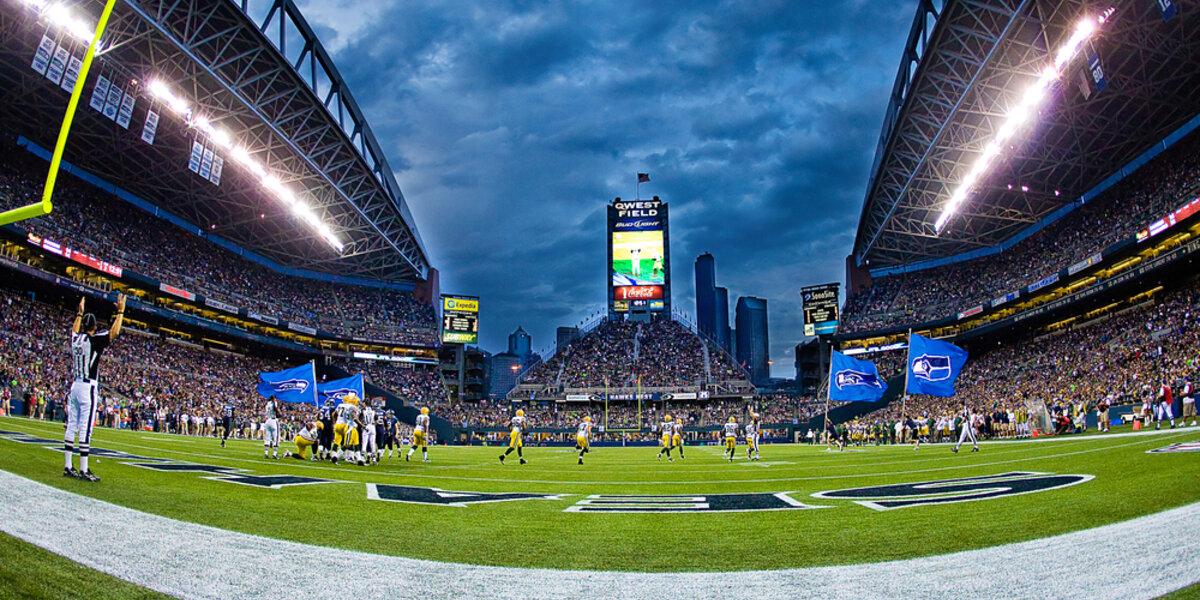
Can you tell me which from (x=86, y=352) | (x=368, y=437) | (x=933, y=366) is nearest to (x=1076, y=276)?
(x=933, y=366)

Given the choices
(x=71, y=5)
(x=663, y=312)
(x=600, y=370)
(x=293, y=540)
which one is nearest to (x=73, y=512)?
(x=293, y=540)

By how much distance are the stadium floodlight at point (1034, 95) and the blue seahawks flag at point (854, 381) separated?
16.6m

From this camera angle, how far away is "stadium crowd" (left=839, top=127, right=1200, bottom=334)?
3803 cm

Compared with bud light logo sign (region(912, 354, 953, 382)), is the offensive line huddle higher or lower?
lower

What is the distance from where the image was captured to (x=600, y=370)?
6744 centimetres

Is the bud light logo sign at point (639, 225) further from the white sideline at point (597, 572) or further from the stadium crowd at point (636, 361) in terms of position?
the white sideline at point (597, 572)

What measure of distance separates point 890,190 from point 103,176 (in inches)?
2406

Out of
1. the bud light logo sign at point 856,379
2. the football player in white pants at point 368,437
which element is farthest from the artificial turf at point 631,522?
the bud light logo sign at point 856,379

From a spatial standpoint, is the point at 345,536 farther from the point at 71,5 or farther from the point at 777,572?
the point at 71,5

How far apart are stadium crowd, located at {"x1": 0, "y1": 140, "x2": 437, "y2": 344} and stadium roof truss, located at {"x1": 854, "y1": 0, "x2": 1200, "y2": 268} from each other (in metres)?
48.8

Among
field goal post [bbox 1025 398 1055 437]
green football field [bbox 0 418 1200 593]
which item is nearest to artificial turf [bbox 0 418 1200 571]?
green football field [bbox 0 418 1200 593]

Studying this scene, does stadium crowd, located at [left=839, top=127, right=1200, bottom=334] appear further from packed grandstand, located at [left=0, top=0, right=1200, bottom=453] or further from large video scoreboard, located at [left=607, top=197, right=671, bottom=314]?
large video scoreboard, located at [left=607, top=197, right=671, bottom=314]

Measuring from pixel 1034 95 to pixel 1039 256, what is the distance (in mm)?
24527

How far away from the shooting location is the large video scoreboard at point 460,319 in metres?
74.4
